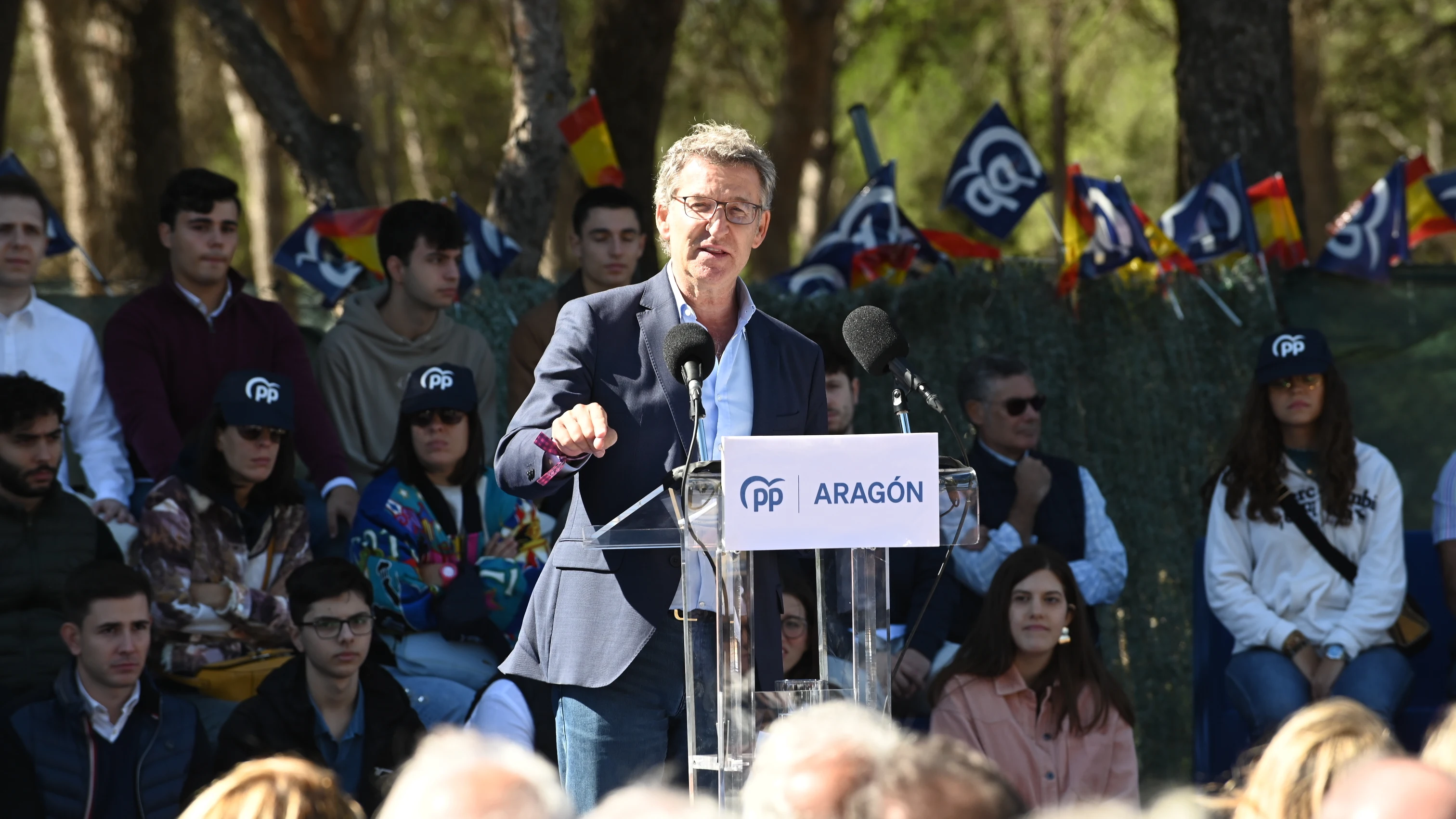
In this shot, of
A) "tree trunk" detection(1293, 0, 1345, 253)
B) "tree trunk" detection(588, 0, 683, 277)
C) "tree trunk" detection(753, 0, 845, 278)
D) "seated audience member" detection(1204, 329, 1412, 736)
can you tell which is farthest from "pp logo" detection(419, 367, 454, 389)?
"tree trunk" detection(1293, 0, 1345, 253)

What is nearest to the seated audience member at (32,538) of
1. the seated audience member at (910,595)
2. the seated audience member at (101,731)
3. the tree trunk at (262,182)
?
the seated audience member at (101,731)

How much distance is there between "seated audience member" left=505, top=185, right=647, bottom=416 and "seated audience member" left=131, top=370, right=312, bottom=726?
46.1 inches

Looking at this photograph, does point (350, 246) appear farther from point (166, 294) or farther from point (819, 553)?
point (819, 553)

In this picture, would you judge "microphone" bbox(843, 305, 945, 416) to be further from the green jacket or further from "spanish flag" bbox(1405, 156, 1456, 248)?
"spanish flag" bbox(1405, 156, 1456, 248)

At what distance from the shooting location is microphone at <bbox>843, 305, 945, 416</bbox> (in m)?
2.93

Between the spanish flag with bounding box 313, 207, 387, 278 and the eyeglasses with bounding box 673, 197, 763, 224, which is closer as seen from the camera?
the eyeglasses with bounding box 673, 197, 763, 224

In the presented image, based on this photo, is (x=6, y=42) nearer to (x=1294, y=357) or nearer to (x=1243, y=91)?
(x=1243, y=91)

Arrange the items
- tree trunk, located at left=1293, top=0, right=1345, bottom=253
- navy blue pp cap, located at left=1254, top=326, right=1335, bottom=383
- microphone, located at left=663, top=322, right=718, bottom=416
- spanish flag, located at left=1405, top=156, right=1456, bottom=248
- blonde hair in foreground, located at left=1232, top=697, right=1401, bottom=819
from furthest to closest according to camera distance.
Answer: tree trunk, located at left=1293, top=0, right=1345, bottom=253, spanish flag, located at left=1405, top=156, right=1456, bottom=248, navy blue pp cap, located at left=1254, top=326, right=1335, bottom=383, microphone, located at left=663, top=322, right=718, bottom=416, blonde hair in foreground, located at left=1232, top=697, right=1401, bottom=819

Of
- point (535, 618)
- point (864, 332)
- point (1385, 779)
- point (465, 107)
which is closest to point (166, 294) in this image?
point (535, 618)

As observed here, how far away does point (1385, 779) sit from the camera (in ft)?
6.70

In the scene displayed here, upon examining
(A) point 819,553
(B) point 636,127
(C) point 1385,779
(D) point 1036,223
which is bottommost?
(C) point 1385,779

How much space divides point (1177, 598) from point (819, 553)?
15.0 feet

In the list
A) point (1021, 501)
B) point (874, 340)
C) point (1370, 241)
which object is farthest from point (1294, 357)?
point (874, 340)

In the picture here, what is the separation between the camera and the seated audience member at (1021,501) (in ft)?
18.3
